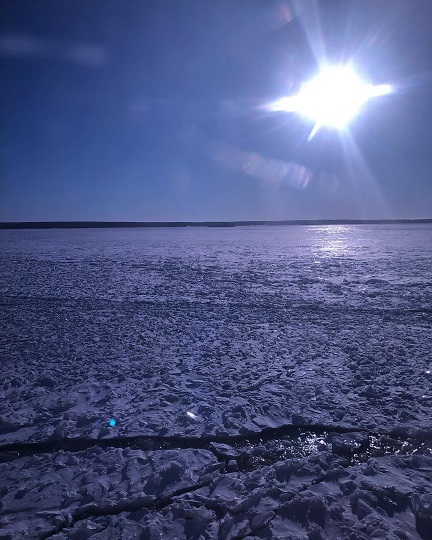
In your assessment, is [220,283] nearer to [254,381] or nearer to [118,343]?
[118,343]

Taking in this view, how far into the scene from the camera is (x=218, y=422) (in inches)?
79.4

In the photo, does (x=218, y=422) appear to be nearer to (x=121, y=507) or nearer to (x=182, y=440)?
(x=182, y=440)

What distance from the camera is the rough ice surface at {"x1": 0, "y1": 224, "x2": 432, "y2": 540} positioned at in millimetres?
1393

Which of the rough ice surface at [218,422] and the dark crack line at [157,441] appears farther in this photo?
the dark crack line at [157,441]

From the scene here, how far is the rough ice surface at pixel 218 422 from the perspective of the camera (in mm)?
1393

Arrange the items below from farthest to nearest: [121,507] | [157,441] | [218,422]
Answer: [218,422] → [157,441] → [121,507]

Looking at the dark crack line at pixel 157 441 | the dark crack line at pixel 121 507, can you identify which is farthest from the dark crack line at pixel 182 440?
the dark crack line at pixel 121 507

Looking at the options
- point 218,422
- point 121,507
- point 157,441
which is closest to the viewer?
point 121,507

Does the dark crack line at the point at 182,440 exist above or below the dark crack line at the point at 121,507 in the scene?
above

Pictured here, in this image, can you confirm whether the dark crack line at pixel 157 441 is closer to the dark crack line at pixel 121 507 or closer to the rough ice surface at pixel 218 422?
the rough ice surface at pixel 218 422

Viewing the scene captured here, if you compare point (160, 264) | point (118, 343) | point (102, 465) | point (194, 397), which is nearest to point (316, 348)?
point (194, 397)

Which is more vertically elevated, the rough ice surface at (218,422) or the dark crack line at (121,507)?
the rough ice surface at (218,422)

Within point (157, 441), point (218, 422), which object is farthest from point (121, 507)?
point (218, 422)

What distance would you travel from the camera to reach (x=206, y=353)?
3057 millimetres
